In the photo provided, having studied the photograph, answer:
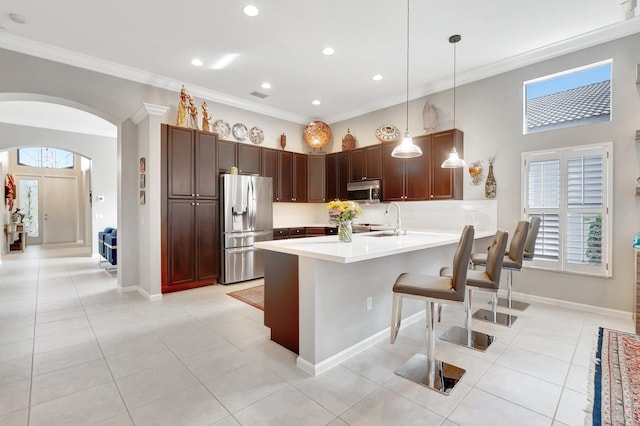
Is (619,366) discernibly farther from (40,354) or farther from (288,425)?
(40,354)

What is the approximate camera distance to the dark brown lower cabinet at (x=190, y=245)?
4.38 metres

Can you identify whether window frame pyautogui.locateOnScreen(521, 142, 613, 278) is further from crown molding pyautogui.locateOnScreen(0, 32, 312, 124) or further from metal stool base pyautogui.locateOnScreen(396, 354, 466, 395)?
crown molding pyautogui.locateOnScreen(0, 32, 312, 124)

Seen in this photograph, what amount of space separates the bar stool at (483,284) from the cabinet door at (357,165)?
3.15m

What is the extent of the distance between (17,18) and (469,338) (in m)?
5.64

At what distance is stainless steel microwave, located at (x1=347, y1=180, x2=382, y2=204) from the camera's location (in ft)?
18.1

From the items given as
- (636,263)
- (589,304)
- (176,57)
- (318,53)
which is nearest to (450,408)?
(636,263)

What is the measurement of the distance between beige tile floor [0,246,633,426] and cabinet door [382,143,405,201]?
2.26 metres

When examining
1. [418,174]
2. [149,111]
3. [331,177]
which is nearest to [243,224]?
[149,111]

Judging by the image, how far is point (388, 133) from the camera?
5.53m

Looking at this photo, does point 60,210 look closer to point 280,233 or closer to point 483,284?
point 280,233

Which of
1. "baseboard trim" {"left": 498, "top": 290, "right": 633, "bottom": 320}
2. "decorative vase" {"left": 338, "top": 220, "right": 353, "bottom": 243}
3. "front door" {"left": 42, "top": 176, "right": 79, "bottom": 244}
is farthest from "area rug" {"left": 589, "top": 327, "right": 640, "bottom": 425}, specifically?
"front door" {"left": 42, "top": 176, "right": 79, "bottom": 244}

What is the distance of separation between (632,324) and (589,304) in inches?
17.0

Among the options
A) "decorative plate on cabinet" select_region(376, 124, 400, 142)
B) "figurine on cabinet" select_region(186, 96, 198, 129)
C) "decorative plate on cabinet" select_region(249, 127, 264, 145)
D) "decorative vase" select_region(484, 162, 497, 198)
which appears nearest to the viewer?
"decorative vase" select_region(484, 162, 497, 198)

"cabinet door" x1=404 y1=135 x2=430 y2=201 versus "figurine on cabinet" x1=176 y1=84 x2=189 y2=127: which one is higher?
"figurine on cabinet" x1=176 y1=84 x2=189 y2=127
